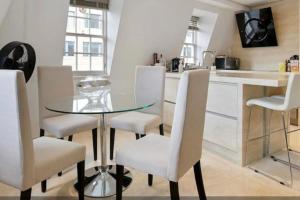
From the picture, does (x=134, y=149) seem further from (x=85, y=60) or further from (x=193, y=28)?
(x=193, y=28)

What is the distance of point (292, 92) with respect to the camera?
6.88 ft

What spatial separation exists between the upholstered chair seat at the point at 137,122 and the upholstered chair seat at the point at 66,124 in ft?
0.78

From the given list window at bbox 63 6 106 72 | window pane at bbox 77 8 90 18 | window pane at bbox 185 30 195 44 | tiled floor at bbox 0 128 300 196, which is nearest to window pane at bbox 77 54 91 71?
window at bbox 63 6 106 72

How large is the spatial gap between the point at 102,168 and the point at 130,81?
82.2 inches

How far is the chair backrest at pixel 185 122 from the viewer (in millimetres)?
1365

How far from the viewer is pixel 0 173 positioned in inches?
55.0

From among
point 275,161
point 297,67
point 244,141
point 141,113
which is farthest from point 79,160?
point 297,67

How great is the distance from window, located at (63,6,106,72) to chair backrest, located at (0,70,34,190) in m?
2.50

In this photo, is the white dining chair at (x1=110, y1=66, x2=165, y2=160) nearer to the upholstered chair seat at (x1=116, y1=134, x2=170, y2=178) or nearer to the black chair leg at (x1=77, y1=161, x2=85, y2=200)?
the upholstered chair seat at (x1=116, y1=134, x2=170, y2=178)

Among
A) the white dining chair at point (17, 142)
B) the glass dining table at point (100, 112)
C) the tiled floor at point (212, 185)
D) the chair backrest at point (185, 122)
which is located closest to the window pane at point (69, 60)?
the glass dining table at point (100, 112)

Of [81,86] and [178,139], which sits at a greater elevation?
[81,86]

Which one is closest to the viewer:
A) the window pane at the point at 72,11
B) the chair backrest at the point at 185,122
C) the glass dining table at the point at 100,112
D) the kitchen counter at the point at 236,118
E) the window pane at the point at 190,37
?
the chair backrest at the point at 185,122

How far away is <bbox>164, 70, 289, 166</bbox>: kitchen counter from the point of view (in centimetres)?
250

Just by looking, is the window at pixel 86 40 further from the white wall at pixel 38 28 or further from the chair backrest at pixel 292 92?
the chair backrest at pixel 292 92
